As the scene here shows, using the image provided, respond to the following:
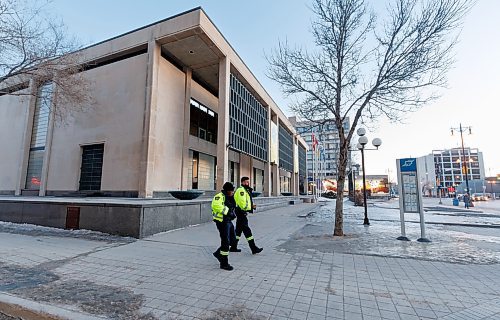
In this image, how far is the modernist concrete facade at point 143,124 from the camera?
1639cm

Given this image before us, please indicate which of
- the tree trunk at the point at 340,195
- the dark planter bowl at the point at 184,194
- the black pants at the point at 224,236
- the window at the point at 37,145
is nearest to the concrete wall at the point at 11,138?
the window at the point at 37,145

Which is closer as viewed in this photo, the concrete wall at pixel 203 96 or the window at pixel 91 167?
the window at pixel 91 167

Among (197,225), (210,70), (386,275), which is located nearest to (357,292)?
(386,275)

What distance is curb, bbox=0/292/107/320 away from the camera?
11.1ft

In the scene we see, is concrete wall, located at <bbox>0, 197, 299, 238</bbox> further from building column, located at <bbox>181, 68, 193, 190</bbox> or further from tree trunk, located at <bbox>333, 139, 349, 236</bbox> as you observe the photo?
building column, located at <bbox>181, 68, 193, 190</bbox>

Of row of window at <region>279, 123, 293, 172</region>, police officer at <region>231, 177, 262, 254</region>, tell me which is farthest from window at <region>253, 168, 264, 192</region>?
police officer at <region>231, 177, 262, 254</region>

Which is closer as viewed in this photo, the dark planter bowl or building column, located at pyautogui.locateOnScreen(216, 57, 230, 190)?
the dark planter bowl

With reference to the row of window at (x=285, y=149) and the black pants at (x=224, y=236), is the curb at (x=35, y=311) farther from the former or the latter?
the row of window at (x=285, y=149)

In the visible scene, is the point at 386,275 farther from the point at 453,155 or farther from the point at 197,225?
the point at 453,155

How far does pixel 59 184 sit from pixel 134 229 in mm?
13677

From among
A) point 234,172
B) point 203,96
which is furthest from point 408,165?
point 234,172

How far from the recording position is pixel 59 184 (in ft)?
60.2

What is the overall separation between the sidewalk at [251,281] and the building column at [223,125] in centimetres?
1106

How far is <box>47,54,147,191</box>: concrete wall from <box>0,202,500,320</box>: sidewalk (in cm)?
927
